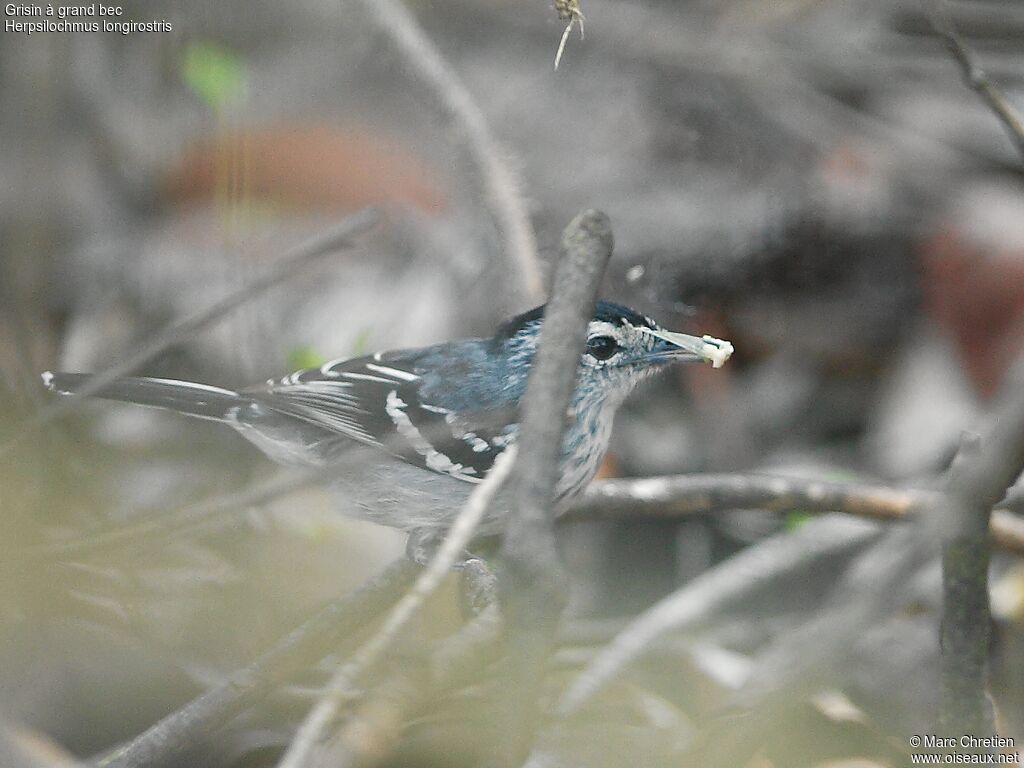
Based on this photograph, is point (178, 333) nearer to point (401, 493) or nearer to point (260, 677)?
point (401, 493)

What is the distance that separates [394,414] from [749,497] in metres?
1.09

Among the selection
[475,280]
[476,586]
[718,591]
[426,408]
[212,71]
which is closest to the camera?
[476,586]

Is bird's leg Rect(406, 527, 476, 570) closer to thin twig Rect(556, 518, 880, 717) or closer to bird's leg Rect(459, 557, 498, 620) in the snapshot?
bird's leg Rect(459, 557, 498, 620)

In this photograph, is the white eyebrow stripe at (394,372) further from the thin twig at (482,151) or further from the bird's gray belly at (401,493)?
the thin twig at (482,151)

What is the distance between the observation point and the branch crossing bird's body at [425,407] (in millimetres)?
3324

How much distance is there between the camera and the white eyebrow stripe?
3.67m

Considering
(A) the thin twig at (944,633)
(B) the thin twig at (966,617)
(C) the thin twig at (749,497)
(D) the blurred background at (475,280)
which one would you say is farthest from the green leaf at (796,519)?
(B) the thin twig at (966,617)

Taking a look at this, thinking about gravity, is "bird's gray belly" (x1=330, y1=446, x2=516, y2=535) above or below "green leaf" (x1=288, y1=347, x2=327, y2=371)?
below

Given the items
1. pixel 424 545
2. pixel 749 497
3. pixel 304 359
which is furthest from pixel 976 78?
pixel 304 359

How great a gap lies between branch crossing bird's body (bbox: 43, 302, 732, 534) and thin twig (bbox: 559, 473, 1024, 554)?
24cm

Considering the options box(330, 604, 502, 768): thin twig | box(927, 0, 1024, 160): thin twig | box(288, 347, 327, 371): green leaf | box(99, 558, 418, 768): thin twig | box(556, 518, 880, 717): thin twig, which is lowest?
box(556, 518, 880, 717): thin twig

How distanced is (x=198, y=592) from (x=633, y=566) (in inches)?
72.2

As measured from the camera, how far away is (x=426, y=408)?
359cm

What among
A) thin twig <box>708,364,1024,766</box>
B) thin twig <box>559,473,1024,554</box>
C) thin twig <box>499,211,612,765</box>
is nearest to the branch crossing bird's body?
thin twig <box>559,473,1024,554</box>
